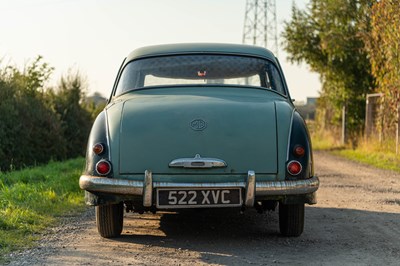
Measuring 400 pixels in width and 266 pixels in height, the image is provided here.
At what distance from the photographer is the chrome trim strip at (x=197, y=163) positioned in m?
5.61

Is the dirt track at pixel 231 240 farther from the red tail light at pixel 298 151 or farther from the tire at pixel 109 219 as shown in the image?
the red tail light at pixel 298 151

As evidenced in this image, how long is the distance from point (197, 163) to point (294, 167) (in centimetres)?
80

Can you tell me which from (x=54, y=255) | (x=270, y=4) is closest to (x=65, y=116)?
(x=54, y=255)

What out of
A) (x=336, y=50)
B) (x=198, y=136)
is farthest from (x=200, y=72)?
(x=336, y=50)

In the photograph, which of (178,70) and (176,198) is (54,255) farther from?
(178,70)

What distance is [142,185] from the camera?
557 cm

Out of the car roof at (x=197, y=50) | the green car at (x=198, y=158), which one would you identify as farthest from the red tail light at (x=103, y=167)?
the car roof at (x=197, y=50)

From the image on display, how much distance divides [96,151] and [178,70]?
1.51m

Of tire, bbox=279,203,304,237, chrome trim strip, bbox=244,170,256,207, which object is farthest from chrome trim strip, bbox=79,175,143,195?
tire, bbox=279,203,304,237

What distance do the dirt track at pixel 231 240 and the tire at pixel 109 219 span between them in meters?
0.10

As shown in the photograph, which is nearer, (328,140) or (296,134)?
(296,134)

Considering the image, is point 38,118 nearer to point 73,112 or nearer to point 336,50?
point 73,112

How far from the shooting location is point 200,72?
690 centimetres

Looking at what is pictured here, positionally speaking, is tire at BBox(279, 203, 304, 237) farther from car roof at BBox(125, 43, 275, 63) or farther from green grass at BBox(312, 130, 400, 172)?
green grass at BBox(312, 130, 400, 172)
